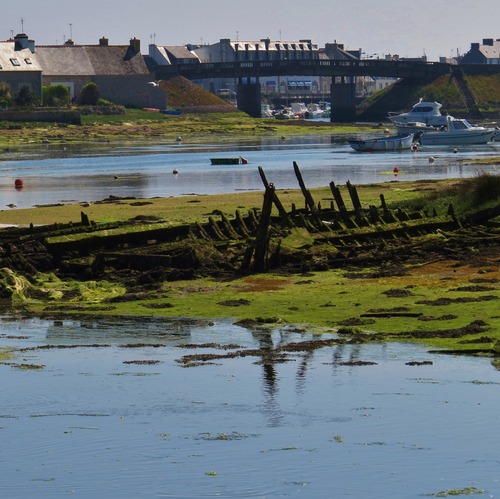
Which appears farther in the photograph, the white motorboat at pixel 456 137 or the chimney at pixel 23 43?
the chimney at pixel 23 43

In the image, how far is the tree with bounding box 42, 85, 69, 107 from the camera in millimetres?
169875

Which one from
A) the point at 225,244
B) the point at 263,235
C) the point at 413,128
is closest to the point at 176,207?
the point at 225,244

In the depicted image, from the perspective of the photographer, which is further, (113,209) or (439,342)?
(113,209)

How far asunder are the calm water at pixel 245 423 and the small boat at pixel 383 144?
3445 inches

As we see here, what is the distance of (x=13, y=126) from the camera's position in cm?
14962

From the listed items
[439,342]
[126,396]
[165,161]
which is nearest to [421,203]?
[439,342]

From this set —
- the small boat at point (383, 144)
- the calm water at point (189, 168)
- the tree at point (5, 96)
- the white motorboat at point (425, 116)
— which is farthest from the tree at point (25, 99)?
the small boat at point (383, 144)

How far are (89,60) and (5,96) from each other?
2787 cm

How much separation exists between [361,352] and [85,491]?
8733mm

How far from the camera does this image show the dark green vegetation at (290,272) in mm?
27047

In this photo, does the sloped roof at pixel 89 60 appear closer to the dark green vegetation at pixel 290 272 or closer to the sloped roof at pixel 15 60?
the sloped roof at pixel 15 60

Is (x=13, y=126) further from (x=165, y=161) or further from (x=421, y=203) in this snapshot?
(x=421, y=203)

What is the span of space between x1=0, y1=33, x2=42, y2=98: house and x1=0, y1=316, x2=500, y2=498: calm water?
149 meters

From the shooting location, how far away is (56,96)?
560ft
